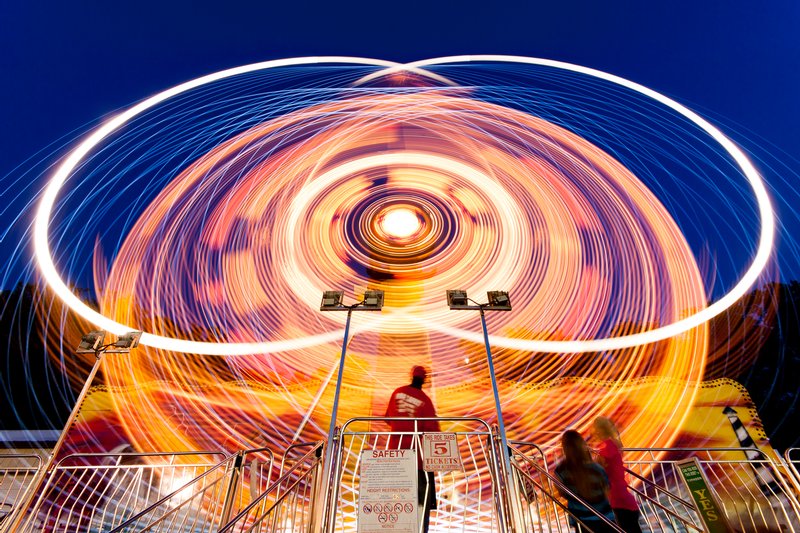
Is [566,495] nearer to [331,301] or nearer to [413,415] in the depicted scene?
[413,415]

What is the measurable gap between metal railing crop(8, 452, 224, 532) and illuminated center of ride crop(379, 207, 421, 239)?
8.35 m

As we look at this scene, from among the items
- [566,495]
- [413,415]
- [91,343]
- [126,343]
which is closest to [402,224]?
[126,343]

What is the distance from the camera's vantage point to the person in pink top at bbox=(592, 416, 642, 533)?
4293 mm

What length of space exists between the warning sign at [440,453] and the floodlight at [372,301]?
3.60 metres

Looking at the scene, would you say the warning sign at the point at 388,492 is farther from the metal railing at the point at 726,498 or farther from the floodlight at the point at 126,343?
the floodlight at the point at 126,343

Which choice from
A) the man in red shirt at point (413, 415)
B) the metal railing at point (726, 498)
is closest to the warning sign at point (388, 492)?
the man in red shirt at point (413, 415)

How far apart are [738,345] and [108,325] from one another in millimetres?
27772

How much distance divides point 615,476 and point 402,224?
10571mm

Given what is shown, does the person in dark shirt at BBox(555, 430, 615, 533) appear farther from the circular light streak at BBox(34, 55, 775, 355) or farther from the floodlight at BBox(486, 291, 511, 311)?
the circular light streak at BBox(34, 55, 775, 355)

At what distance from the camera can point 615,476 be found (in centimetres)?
445

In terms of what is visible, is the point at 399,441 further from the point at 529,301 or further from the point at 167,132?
the point at 167,132

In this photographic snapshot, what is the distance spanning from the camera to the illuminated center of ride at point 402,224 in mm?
14078

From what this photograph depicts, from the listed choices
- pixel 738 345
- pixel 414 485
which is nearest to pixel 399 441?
pixel 414 485

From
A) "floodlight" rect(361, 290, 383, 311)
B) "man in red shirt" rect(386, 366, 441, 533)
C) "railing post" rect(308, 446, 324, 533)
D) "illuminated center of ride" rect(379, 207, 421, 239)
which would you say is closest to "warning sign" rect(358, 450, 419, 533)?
"railing post" rect(308, 446, 324, 533)
